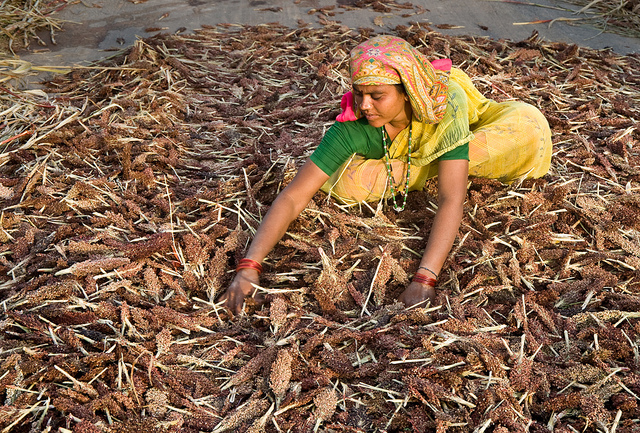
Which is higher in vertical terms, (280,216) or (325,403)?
(280,216)

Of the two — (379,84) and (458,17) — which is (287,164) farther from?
(458,17)

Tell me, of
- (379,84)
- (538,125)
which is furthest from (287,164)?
(538,125)

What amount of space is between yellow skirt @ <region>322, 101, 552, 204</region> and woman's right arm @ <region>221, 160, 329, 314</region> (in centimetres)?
23

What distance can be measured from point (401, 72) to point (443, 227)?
604mm

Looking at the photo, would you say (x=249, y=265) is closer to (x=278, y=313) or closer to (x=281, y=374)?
(x=278, y=313)

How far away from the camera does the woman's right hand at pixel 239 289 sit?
6.59ft

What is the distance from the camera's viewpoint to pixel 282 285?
6.98ft

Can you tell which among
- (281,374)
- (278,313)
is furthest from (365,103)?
(281,374)

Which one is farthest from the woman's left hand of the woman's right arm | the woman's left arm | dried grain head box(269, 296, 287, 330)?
the woman's right arm

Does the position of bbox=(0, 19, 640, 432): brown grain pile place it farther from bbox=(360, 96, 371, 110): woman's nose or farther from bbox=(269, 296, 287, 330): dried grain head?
bbox=(360, 96, 371, 110): woman's nose

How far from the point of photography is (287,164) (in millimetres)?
2656

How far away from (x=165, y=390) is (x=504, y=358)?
42.1 inches

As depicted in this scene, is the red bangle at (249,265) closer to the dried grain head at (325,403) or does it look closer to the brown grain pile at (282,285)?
the brown grain pile at (282,285)

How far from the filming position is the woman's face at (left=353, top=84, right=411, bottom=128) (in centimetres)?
195
